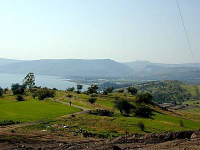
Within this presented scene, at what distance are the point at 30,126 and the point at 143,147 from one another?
22.4 meters

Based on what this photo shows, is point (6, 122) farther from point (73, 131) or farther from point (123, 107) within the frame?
point (123, 107)

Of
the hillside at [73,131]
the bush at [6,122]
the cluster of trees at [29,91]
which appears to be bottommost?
the hillside at [73,131]

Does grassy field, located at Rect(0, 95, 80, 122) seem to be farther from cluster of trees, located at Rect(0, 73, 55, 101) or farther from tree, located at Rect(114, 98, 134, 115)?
cluster of trees, located at Rect(0, 73, 55, 101)

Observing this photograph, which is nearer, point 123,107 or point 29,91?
point 123,107

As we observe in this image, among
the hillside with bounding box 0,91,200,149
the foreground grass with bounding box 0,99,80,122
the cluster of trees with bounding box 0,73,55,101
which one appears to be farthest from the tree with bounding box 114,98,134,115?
the cluster of trees with bounding box 0,73,55,101

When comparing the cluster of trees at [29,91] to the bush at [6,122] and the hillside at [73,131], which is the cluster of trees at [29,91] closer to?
the hillside at [73,131]

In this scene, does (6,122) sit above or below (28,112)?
above

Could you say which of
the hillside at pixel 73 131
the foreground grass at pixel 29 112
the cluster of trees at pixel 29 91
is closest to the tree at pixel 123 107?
the foreground grass at pixel 29 112

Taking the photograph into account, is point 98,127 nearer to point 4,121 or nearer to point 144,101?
point 4,121

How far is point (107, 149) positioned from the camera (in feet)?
64.6

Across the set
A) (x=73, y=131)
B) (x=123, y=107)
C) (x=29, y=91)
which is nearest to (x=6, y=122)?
(x=73, y=131)

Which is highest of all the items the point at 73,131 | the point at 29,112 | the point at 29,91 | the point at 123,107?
the point at 29,91

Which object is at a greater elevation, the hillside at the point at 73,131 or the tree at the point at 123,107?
the hillside at the point at 73,131

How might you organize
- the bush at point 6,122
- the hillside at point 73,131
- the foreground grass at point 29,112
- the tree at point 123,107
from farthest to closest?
the tree at point 123,107
the foreground grass at point 29,112
the bush at point 6,122
the hillside at point 73,131
